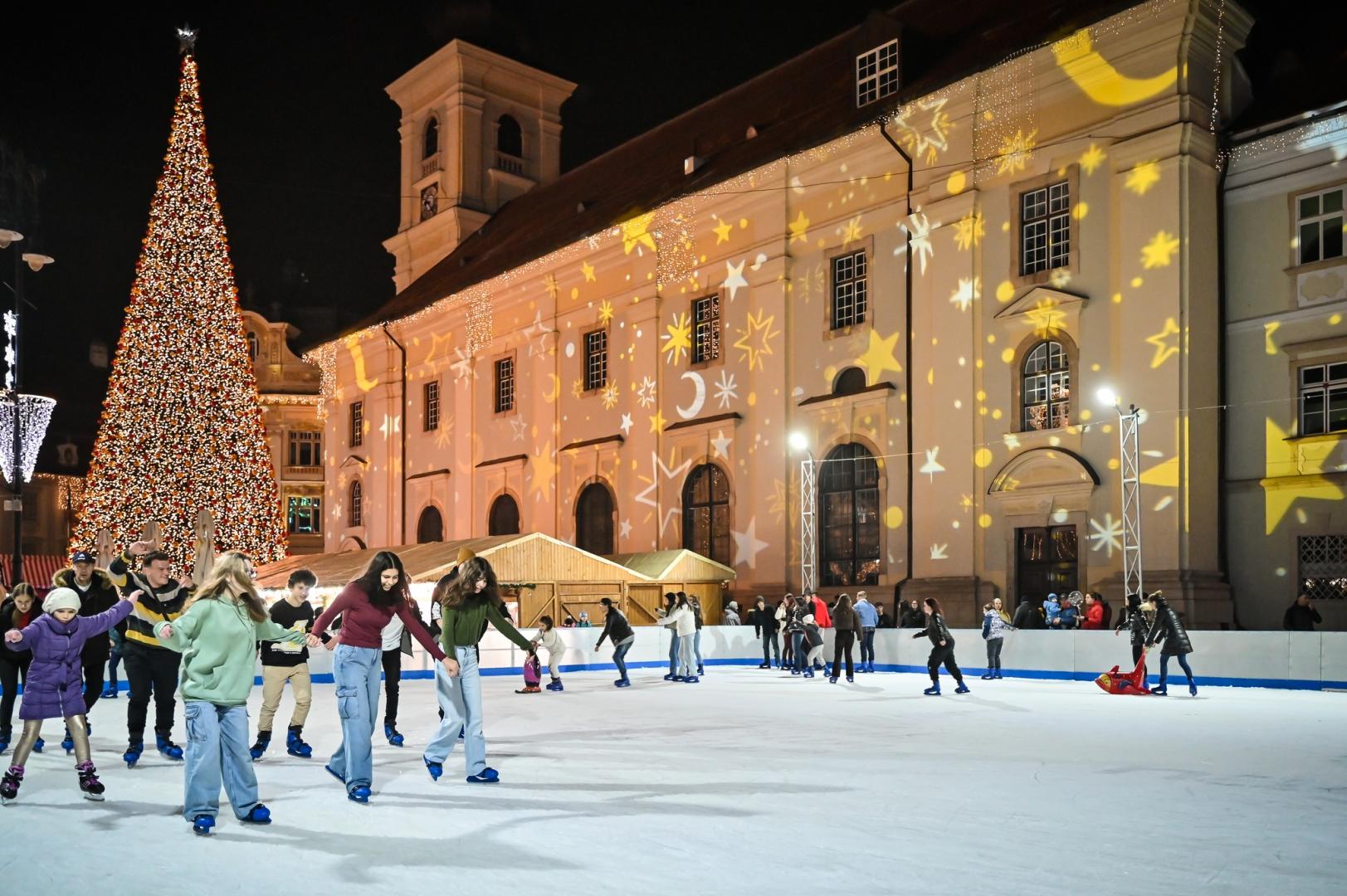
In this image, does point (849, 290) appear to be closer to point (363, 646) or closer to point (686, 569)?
point (686, 569)

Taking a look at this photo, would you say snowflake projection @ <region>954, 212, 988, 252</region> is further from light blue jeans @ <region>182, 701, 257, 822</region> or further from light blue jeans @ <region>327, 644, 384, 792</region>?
light blue jeans @ <region>182, 701, 257, 822</region>

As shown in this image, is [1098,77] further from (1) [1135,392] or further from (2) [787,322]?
(2) [787,322]

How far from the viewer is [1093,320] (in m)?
25.4

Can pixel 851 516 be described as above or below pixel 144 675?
above

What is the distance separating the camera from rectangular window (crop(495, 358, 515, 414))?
41.2 metres

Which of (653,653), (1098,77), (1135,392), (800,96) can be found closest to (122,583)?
(653,653)

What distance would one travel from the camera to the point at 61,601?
27.5ft

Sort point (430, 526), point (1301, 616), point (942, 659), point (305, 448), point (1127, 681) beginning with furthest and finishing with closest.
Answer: point (305, 448), point (430, 526), point (1301, 616), point (1127, 681), point (942, 659)

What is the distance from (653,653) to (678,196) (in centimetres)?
1248

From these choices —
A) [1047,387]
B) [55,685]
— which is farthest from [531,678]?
[1047,387]

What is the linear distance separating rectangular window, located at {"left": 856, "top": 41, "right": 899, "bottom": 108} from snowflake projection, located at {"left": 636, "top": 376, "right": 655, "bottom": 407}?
29.8ft

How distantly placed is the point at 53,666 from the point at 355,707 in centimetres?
205

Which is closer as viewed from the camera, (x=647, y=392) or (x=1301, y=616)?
(x=1301, y=616)

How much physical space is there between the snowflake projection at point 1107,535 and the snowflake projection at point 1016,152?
7335mm
